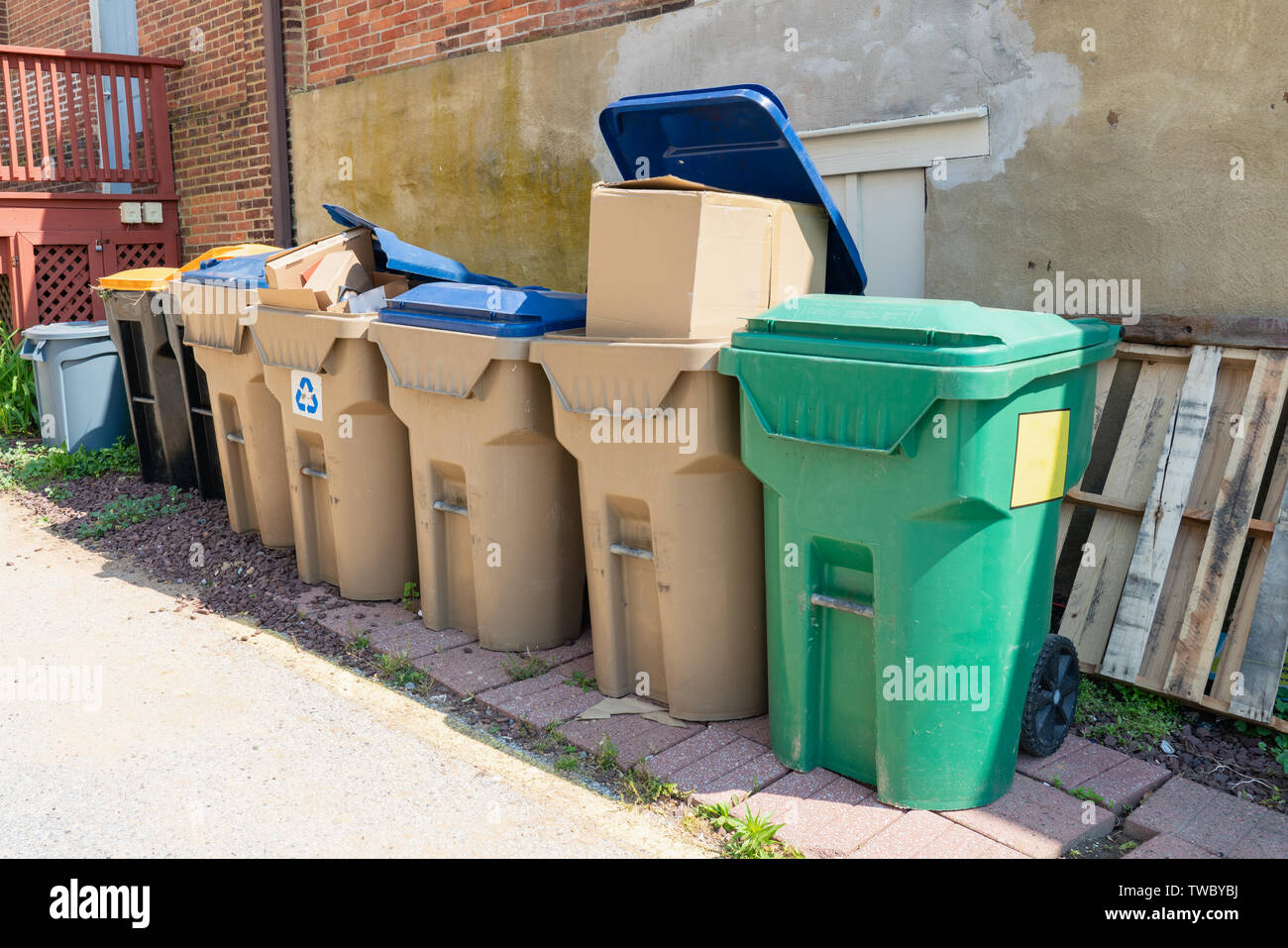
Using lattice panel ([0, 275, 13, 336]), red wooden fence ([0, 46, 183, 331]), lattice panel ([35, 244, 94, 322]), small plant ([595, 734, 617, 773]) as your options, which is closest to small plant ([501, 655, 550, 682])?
small plant ([595, 734, 617, 773])

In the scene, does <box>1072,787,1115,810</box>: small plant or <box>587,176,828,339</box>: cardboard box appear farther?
<box>587,176,828,339</box>: cardboard box

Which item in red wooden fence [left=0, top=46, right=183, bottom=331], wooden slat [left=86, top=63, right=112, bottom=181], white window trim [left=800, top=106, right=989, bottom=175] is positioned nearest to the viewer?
white window trim [left=800, top=106, right=989, bottom=175]

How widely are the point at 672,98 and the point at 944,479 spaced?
75.1 inches

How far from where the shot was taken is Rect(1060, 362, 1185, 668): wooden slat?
3.77m

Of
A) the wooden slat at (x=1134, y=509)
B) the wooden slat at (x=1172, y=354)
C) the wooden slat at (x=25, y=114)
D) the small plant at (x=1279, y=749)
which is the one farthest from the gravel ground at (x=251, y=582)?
the wooden slat at (x=25, y=114)

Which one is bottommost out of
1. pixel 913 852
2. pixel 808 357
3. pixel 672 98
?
pixel 913 852

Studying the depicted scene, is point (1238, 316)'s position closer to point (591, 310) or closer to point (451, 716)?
point (591, 310)

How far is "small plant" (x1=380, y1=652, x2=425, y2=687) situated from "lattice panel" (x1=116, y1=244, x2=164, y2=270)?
24.2 feet

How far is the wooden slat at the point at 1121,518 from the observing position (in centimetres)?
377

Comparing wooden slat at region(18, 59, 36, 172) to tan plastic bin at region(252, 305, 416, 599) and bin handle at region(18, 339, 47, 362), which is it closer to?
bin handle at region(18, 339, 47, 362)

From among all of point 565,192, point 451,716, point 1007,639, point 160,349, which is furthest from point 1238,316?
point 160,349

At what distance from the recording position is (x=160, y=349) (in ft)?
20.5

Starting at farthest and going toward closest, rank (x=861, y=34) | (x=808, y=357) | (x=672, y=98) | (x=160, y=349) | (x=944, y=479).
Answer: (x=160, y=349) < (x=861, y=34) < (x=672, y=98) < (x=808, y=357) < (x=944, y=479)

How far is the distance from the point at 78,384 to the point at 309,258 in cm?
351
